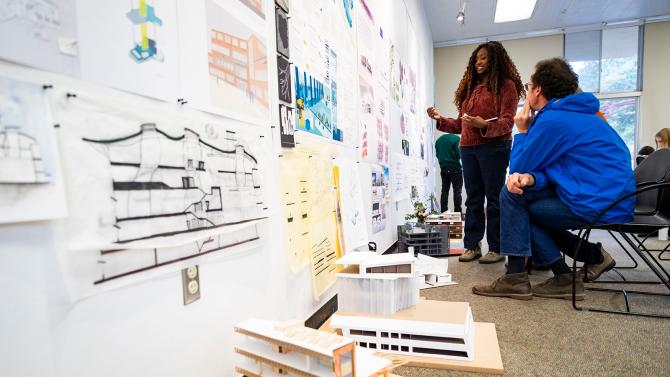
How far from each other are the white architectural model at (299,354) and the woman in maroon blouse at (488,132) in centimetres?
195

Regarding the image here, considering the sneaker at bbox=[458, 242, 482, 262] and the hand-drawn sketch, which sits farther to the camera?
the sneaker at bbox=[458, 242, 482, 262]

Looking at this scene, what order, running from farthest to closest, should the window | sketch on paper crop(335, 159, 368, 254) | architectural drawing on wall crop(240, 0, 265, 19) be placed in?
the window → sketch on paper crop(335, 159, 368, 254) → architectural drawing on wall crop(240, 0, 265, 19)

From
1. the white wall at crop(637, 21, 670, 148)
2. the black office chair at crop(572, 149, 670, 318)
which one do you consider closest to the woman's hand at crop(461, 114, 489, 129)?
the black office chair at crop(572, 149, 670, 318)

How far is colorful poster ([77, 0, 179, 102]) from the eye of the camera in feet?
1.89

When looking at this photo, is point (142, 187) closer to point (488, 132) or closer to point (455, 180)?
point (488, 132)

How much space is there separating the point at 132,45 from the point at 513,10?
21.8 ft

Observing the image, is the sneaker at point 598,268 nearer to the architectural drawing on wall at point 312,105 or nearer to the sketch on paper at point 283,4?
the architectural drawing on wall at point 312,105

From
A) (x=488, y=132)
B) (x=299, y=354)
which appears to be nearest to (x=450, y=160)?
(x=488, y=132)

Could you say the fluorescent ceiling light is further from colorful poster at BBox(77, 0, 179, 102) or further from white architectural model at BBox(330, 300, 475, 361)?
colorful poster at BBox(77, 0, 179, 102)

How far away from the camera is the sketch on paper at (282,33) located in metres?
1.16

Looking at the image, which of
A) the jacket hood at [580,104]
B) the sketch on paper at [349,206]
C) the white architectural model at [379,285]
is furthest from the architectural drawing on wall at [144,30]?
the jacket hood at [580,104]

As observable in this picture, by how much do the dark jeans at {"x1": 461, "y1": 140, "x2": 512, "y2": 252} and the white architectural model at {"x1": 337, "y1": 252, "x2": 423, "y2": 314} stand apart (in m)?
1.44

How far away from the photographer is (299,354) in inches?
28.6

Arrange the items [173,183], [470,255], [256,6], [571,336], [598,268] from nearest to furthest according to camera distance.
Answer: [173,183]
[256,6]
[571,336]
[598,268]
[470,255]
